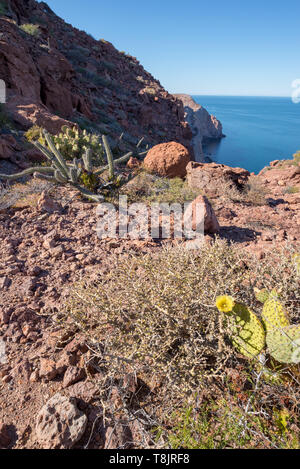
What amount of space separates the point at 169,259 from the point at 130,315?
482 millimetres

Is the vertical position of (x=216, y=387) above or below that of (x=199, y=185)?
below

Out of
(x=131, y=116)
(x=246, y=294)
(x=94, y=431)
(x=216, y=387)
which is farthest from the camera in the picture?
(x=131, y=116)

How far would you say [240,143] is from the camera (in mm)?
45719

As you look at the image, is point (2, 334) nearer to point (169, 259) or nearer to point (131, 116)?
point (169, 259)

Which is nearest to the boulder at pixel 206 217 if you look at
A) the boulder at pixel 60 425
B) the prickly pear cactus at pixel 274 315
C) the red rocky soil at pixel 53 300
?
the red rocky soil at pixel 53 300

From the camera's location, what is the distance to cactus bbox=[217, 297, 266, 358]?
4.59ft

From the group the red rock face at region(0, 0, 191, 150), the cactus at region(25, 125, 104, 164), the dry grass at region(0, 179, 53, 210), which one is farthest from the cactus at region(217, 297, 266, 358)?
the red rock face at region(0, 0, 191, 150)

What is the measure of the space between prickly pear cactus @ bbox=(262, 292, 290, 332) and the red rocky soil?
0.92 m

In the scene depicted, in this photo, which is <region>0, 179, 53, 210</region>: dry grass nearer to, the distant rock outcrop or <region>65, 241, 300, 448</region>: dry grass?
<region>65, 241, 300, 448</region>: dry grass

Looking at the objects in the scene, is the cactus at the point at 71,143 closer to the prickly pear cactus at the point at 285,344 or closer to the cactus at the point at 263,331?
the cactus at the point at 263,331

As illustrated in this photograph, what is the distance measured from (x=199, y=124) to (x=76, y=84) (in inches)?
1292

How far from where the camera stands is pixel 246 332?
55.8 inches

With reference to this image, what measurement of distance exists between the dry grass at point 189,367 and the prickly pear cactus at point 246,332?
0.06m
